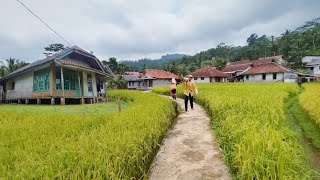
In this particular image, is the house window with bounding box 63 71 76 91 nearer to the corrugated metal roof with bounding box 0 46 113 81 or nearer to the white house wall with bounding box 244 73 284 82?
the corrugated metal roof with bounding box 0 46 113 81

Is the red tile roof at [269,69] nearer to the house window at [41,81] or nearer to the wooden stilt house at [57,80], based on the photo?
the wooden stilt house at [57,80]

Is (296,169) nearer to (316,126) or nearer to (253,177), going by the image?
(253,177)

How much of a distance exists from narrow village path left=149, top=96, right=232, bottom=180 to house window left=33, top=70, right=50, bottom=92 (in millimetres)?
13032

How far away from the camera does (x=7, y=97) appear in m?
23.4

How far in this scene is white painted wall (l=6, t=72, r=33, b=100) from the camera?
66.6ft

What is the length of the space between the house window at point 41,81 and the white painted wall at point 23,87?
59 cm

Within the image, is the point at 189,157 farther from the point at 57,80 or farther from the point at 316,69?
the point at 316,69

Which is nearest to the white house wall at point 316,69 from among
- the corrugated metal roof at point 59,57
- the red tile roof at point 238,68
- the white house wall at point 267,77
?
the red tile roof at point 238,68

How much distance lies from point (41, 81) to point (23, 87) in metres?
2.90

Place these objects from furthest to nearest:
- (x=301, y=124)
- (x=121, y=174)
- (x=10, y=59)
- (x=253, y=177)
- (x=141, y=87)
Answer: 1. (x=141, y=87)
2. (x=10, y=59)
3. (x=301, y=124)
4. (x=253, y=177)
5. (x=121, y=174)

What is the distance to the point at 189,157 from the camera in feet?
20.1

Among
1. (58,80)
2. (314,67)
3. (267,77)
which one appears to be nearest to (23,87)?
(58,80)

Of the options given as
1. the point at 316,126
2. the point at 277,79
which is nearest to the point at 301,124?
the point at 316,126

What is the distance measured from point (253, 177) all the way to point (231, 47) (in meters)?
108
